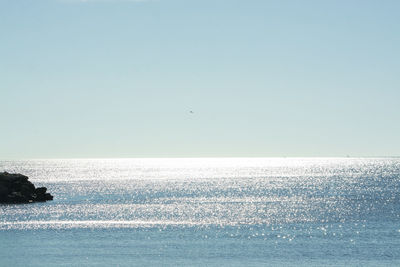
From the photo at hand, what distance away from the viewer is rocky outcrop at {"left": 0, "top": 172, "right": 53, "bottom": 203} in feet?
458

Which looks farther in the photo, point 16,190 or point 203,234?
point 16,190

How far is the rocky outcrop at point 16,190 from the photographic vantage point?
139625 mm

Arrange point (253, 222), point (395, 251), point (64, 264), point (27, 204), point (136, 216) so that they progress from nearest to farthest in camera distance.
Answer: point (64, 264) → point (395, 251) → point (253, 222) → point (136, 216) → point (27, 204)

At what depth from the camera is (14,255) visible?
70.2 meters

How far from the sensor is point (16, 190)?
14262 cm

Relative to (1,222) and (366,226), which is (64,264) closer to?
(1,222)

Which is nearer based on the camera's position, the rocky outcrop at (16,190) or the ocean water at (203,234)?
the ocean water at (203,234)

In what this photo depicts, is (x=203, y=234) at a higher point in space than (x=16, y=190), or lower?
lower

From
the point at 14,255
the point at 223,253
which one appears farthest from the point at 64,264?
the point at 223,253

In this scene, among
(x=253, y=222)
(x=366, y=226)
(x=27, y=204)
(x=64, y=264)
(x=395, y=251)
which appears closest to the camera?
(x=64, y=264)

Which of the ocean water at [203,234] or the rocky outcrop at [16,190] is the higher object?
the rocky outcrop at [16,190]

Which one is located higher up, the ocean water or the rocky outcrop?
the rocky outcrop

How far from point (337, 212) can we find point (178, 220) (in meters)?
34.6

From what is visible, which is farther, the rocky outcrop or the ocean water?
the rocky outcrop
